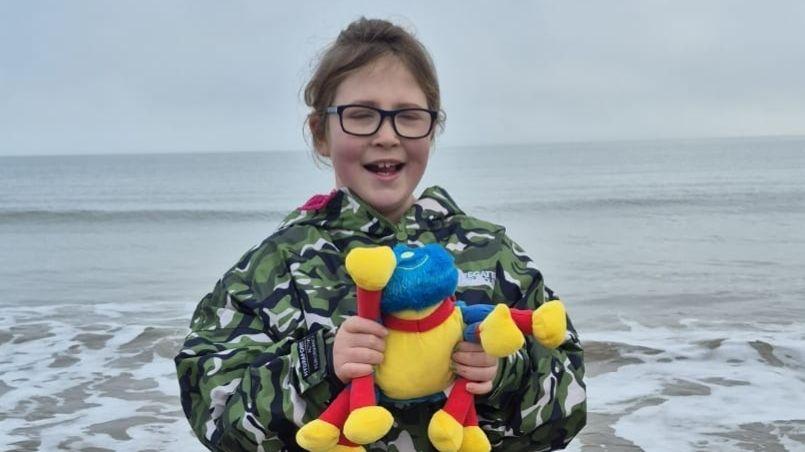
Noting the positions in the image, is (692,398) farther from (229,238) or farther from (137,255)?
(229,238)

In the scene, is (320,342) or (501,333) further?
(320,342)

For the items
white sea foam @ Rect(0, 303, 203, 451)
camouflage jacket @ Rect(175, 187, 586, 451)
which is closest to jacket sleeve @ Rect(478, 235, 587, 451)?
camouflage jacket @ Rect(175, 187, 586, 451)

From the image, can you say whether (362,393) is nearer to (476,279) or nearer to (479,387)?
(479,387)

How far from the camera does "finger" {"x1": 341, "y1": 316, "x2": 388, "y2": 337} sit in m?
1.75

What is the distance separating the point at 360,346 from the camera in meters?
1.77

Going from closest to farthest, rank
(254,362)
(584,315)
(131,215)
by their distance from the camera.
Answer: (254,362) → (584,315) → (131,215)

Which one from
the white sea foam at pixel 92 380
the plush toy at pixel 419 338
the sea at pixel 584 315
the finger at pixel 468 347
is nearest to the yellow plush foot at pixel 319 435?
the plush toy at pixel 419 338

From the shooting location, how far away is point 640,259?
15711 mm

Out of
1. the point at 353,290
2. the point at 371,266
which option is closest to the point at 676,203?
the point at 353,290

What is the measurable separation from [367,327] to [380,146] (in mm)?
697

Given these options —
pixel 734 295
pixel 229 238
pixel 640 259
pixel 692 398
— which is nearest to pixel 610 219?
pixel 640 259

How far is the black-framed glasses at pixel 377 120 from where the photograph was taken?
2.29 metres

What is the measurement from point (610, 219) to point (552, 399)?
77.4 feet

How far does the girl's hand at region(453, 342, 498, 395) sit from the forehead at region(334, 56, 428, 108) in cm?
79
